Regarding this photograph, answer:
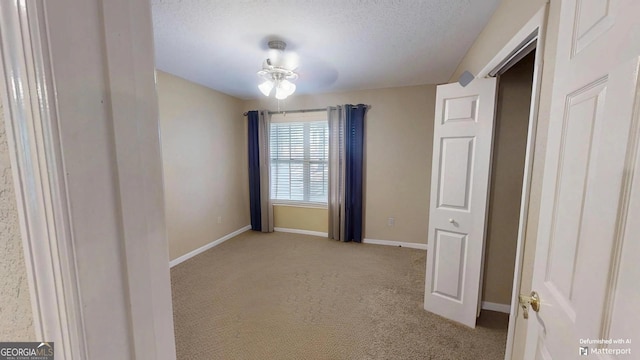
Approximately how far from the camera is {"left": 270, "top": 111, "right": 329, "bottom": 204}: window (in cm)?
404

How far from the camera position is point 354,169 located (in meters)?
3.76

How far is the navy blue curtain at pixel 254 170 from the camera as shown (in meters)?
4.13

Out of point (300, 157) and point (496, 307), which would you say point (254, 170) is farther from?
point (496, 307)

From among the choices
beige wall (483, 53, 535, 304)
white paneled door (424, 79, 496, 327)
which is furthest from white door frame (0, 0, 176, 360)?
beige wall (483, 53, 535, 304)

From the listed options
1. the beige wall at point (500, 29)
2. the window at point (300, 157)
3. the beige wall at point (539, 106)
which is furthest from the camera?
the window at point (300, 157)

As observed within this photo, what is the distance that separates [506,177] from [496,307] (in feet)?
3.81

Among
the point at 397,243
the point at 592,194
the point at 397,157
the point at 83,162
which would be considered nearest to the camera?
the point at 83,162

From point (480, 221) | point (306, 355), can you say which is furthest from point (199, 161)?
point (480, 221)

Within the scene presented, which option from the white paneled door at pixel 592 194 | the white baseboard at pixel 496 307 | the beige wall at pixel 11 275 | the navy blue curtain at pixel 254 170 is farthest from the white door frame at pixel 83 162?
the navy blue curtain at pixel 254 170

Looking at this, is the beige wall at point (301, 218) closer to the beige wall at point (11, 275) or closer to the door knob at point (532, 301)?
the door knob at point (532, 301)

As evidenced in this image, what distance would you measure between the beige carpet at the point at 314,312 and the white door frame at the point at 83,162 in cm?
175

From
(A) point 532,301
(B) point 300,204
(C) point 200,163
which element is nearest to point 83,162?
(A) point 532,301

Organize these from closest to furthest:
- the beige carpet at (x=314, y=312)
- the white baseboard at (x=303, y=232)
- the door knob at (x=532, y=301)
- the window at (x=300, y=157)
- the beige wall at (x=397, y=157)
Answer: the door knob at (x=532, y=301) < the beige carpet at (x=314, y=312) < the beige wall at (x=397, y=157) < the window at (x=300, y=157) < the white baseboard at (x=303, y=232)

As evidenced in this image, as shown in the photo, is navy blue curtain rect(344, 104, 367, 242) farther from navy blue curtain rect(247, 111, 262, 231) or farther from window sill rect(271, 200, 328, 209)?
navy blue curtain rect(247, 111, 262, 231)
